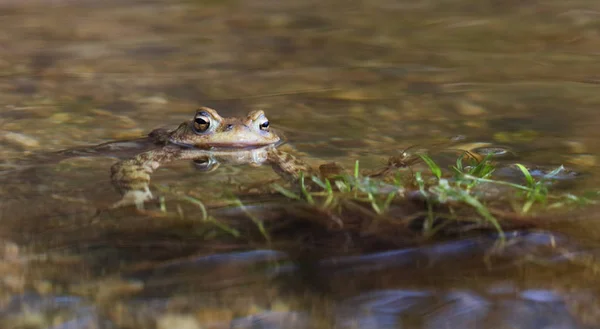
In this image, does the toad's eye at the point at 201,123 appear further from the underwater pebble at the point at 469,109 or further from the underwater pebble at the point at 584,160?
the underwater pebble at the point at 584,160

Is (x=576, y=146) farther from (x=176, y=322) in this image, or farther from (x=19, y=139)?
(x=19, y=139)

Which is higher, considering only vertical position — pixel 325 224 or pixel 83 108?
pixel 325 224

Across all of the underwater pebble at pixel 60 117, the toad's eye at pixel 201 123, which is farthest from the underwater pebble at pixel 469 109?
the underwater pebble at pixel 60 117

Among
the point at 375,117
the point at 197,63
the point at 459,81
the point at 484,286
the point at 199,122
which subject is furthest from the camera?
the point at 197,63

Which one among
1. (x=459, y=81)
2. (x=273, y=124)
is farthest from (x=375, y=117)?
(x=459, y=81)

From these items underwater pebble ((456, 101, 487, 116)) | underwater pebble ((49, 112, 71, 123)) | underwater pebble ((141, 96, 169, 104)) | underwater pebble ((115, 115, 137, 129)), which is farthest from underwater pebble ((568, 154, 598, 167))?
underwater pebble ((49, 112, 71, 123))

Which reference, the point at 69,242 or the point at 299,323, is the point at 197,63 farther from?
the point at 299,323

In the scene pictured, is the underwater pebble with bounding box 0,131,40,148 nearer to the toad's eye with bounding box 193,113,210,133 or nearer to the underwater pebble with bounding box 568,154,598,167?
the toad's eye with bounding box 193,113,210,133
